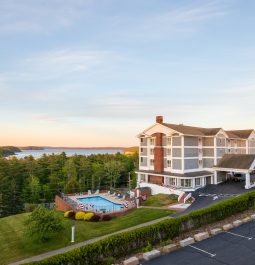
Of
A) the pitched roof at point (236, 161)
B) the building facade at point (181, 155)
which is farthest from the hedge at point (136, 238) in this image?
the building facade at point (181, 155)

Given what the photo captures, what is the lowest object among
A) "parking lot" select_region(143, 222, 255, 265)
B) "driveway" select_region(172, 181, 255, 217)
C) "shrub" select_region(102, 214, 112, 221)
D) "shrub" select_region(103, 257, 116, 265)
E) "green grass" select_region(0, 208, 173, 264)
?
"green grass" select_region(0, 208, 173, 264)

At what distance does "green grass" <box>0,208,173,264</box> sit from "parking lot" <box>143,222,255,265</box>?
49.0 ft

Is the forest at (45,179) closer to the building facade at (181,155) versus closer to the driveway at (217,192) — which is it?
the building facade at (181,155)

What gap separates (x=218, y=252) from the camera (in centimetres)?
1204

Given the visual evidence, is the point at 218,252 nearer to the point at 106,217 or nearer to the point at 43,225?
the point at 43,225

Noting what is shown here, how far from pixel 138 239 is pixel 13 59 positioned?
26.7 metres

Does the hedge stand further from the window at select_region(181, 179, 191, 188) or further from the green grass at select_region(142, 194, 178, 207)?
the window at select_region(181, 179, 191, 188)

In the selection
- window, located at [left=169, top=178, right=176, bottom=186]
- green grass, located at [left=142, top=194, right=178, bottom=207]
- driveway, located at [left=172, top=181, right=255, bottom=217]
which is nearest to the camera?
driveway, located at [left=172, top=181, right=255, bottom=217]

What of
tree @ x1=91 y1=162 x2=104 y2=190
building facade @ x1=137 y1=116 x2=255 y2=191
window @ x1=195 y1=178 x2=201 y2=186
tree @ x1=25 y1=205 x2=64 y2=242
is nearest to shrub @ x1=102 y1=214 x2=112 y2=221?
tree @ x1=25 y1=205 x2=64 y2=242

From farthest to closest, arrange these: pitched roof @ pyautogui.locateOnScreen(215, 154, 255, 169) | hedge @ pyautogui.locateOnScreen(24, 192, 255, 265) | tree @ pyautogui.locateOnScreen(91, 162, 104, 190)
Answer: tree @ pyautogui.locateOnScreen(91, 162, 104, 190) < pitched roof @ pyautogui.locateOnScreen(215, 154, 255, 169) < hedge @ pyautogui.locateOnScreen(24, 192, 255, 265)

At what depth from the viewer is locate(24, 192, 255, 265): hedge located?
35.7 ft

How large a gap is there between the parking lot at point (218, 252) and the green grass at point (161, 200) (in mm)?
22566

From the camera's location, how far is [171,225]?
14.2 meters

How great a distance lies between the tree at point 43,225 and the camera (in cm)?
2492
